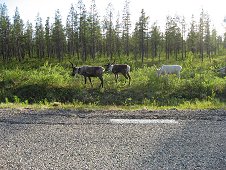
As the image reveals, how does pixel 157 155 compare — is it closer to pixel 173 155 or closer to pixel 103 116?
pixel 173 155

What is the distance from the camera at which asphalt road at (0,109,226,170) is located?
510cm

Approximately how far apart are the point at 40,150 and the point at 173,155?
262cm

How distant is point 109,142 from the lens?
6.32 m

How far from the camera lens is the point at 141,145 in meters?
6.11

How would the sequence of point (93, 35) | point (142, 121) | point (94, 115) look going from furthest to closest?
point (93, 35) → point (94, 115) → point (142, 121)

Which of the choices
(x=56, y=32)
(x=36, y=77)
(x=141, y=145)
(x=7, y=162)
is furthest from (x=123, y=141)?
(x=56, y=32)

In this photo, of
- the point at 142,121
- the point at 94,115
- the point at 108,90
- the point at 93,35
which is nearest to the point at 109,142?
the point at 142,121

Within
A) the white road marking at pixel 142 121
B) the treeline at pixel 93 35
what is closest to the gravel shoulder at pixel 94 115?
the white road marking at pixel 142 121

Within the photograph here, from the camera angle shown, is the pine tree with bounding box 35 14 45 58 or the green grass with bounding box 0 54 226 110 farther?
the pine tree with bounding box 35 14 45 58

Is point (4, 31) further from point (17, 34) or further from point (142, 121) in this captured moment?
point (142, 121)

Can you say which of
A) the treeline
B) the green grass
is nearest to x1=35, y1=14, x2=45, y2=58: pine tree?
the treeline

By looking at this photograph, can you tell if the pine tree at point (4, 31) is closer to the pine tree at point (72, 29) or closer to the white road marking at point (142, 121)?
the pine tree at point (72, 29)

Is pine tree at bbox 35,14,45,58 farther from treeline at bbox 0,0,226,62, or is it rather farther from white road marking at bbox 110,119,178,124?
white road marking at bbox 110,119,178,124

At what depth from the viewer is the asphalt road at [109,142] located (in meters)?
5.10
